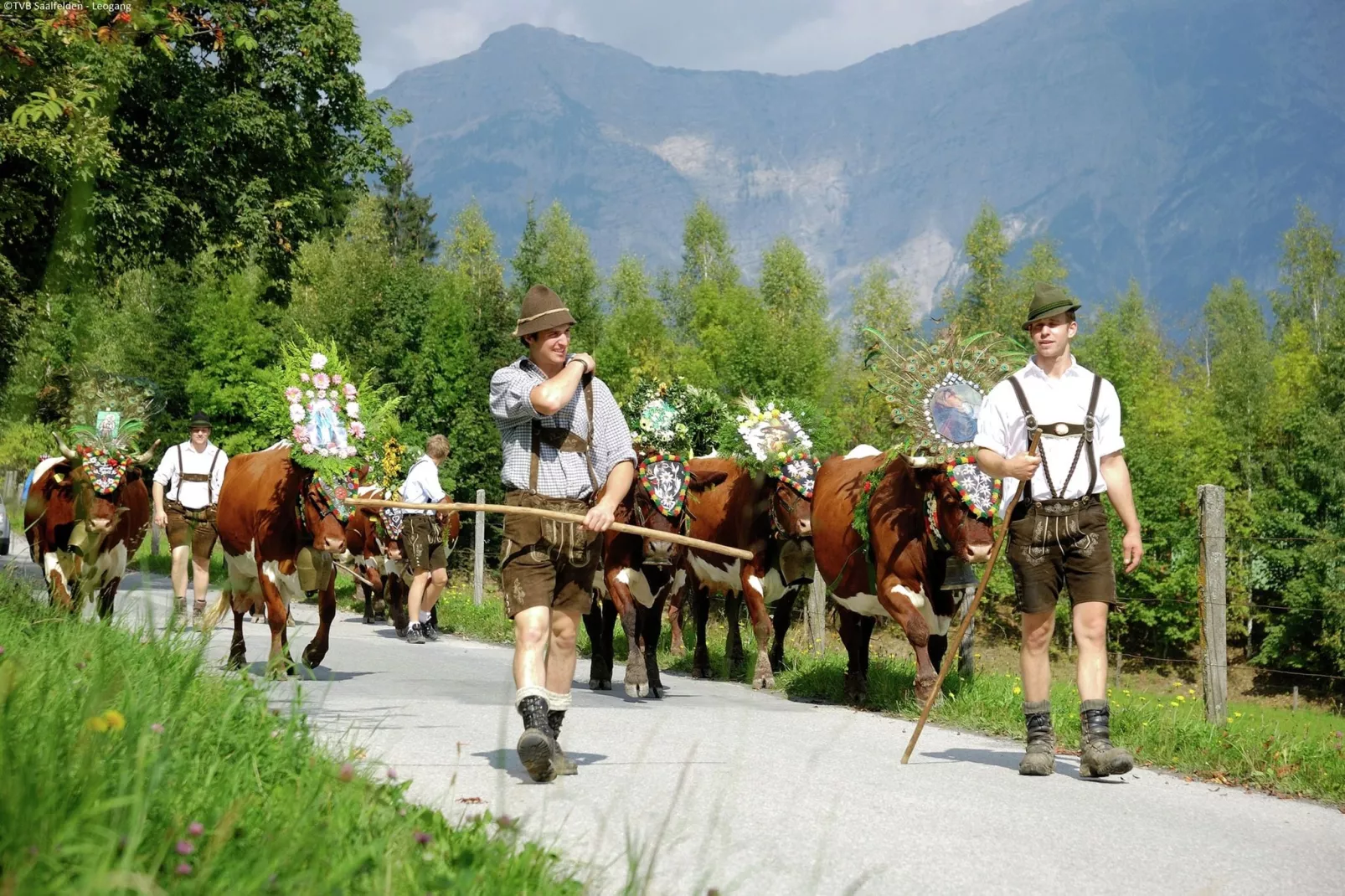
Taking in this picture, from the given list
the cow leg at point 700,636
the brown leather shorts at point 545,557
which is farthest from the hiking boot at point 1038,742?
the cow leg at point 700,636

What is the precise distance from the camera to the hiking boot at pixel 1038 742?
7508mm

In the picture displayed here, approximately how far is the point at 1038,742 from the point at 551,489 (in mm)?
3012

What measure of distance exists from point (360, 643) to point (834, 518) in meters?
6.68

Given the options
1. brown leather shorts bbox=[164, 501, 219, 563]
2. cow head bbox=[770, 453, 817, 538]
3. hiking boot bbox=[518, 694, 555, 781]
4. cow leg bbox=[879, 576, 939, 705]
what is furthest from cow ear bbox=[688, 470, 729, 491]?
hiking boot bbox=[518, 694, 555, 781]

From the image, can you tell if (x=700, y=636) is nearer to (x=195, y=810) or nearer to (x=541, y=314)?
(x=541, y=314)

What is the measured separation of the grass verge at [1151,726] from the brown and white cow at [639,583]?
107cm

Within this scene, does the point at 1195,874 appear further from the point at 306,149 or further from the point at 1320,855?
the point at 306,149

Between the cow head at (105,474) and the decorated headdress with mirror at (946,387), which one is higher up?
the decorated headdress with mirror at (946,387)

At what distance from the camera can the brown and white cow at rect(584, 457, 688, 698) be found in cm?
1153

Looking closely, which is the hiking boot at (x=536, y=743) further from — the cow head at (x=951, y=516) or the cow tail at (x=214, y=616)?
the cow head at (x=951, y=516)

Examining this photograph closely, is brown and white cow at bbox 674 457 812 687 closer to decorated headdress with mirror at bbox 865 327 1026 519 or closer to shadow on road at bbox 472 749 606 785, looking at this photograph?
decorated headdress with mirror at bbox 865 327 1026 519

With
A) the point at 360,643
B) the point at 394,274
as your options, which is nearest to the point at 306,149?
the point at 360,643

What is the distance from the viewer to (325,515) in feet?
36.7

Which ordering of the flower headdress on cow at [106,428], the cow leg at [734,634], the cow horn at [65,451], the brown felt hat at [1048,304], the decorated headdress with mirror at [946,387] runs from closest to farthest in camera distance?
1. the brown felt hat at [1048,304]
2. the decorated headdress with mirror at [946,387]
3. the cow horn at [65,451]
4. the flower headdress on cow at [106,428]
5. the cow leg at [734,634]
